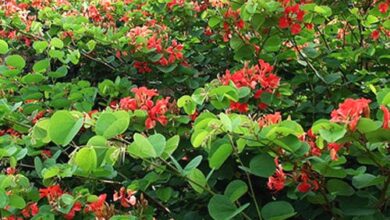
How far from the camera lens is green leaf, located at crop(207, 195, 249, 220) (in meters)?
1.15

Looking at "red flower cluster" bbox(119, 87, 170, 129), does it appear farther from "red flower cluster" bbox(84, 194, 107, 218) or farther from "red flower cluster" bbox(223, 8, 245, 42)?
"red flower cluster" bbox(223, 8, 245, 42)

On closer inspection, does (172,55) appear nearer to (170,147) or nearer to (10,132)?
(10,132)

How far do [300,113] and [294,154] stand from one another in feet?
2.82

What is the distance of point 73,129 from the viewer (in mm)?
1092

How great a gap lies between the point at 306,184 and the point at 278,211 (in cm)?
9

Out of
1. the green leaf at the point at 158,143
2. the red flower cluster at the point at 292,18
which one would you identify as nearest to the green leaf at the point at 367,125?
the green leaf at the point at 158,143

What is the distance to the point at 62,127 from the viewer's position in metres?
1.08

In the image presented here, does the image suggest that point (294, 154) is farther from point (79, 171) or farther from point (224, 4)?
point (224, 4)

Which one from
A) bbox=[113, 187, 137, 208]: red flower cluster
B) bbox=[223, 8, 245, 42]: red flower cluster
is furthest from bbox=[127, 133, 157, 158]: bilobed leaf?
bbox=[223, 8, 245, 42]: red flower cluster

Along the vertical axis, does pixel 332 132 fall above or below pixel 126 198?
above

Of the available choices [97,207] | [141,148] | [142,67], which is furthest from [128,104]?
[142,67]

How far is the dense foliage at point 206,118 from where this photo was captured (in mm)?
1112

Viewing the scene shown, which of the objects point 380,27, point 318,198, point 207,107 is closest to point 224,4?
point 207,107

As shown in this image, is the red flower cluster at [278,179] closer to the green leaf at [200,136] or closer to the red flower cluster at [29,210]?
the green leaf at [200,136]
